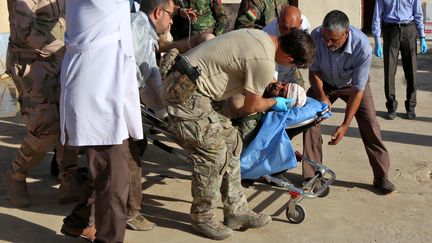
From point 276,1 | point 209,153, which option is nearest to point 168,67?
point 209,153

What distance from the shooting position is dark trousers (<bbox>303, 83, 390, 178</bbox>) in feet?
19.1

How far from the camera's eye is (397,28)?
28.5 ft

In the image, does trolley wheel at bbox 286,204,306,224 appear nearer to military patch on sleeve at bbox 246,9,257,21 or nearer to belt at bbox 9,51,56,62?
belt at bbox 9,51,56,62

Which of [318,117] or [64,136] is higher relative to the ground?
[64,136]

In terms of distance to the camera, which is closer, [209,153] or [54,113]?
[209,153]

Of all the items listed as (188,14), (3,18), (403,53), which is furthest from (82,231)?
(3,18)

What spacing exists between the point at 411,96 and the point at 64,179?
4.79m

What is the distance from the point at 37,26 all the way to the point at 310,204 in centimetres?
250

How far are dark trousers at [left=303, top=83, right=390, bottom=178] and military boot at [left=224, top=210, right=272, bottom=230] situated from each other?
96cm

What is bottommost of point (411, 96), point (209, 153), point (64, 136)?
point (411, 96)

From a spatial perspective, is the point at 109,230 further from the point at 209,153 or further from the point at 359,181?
the point at 359,181

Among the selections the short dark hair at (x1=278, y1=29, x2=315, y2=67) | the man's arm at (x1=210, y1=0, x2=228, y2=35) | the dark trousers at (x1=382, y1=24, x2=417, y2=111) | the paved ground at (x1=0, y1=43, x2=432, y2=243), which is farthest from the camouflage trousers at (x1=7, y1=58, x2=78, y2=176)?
the dark trousers at (x1=382, y1=24, x2=417, y2=111)

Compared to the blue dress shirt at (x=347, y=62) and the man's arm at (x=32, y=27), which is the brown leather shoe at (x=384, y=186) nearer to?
the blue dress shirt at (x=347, y=62)

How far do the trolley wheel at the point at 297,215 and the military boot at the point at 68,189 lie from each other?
1.65m
